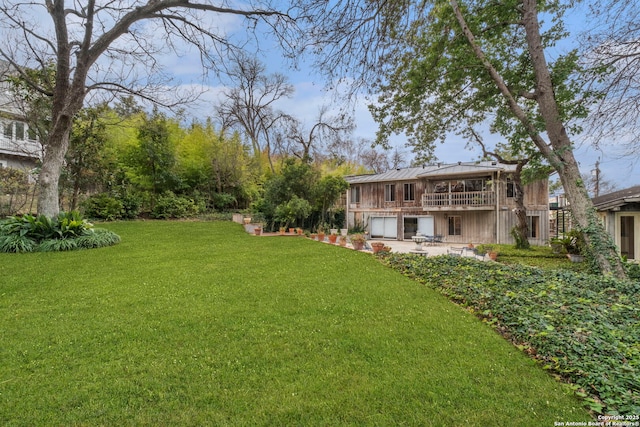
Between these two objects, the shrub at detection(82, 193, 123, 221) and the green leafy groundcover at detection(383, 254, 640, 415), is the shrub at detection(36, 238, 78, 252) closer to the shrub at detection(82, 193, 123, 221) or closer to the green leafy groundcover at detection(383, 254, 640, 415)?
the shrub at detection(82, 193, 123, 221)

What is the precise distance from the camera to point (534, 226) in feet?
51.6

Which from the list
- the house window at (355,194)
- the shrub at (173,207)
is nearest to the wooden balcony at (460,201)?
the house window at (355,194)

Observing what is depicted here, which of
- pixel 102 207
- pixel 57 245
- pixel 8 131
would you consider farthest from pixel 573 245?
pixel 8 131

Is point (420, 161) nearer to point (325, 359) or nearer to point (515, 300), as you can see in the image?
point (515, 300)

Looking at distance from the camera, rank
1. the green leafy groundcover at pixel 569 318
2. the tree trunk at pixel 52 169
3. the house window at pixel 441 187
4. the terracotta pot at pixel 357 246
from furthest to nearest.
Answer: the house window at pixel 441 187 < the terracotta pot at pixel 357 246 < the tree trunk at pixel 52 169 < the green leafy groundcover at pixel 569 318

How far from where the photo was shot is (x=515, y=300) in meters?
4.28

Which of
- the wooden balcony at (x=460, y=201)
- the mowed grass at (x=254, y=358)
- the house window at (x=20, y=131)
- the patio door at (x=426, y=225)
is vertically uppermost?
the house window at (x=20, y=131)

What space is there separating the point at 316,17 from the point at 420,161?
7.96m

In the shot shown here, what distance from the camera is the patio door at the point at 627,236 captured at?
390 inches

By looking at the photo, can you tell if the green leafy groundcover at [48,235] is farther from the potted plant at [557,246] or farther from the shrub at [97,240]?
the potted plant at [557,246]

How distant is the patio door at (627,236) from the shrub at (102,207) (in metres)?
21.8

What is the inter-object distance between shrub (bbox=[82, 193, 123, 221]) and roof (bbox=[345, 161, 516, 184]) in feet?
48.6

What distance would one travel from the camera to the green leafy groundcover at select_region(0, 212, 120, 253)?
26.7 ft

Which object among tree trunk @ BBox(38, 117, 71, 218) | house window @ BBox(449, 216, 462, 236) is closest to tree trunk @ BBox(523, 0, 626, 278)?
house window @ BBox(449, 216, 462, 236)
